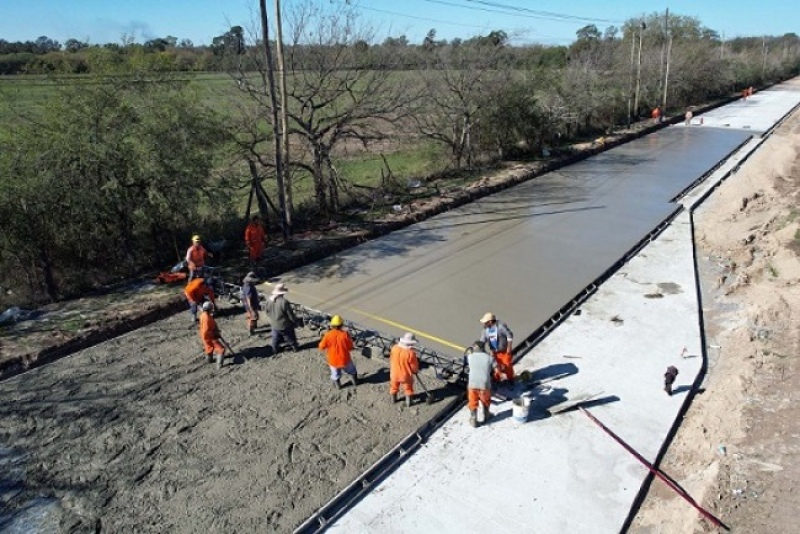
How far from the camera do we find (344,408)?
25.7ft

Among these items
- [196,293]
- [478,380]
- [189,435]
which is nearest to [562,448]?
[478,380]

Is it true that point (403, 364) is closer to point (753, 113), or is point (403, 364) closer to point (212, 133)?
point (212, 133)

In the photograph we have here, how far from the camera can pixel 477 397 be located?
7250 millimetres

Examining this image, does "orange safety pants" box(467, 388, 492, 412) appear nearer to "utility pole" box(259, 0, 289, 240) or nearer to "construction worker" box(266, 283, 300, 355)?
"construction worker" box(266, 283, 300, 355)

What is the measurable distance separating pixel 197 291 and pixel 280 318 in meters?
1.99

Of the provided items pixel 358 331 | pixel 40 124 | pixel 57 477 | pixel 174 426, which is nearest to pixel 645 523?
pixel 358 331

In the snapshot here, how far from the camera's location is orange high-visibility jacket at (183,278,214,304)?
386 inches

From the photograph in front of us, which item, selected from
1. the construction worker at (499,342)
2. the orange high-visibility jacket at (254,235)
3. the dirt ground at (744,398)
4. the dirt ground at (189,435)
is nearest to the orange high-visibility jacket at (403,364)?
the dirt ground at (189,435)

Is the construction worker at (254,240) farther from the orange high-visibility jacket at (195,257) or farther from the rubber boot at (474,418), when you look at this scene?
the rubber boot at (474,418)

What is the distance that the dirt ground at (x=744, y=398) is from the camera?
5.87 meters

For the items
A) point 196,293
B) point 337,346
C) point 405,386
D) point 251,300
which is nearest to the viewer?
point 405,386

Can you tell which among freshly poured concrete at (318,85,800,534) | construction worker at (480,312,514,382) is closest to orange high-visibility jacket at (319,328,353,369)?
freshly poured concrete at (318,85,800,534)

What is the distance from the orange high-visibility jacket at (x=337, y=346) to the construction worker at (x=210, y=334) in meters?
1.89

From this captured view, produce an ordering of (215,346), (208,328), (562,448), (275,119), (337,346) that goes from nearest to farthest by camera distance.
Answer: (562,448) < (337,346) < (208,328) < (215,346) < (275,119)
